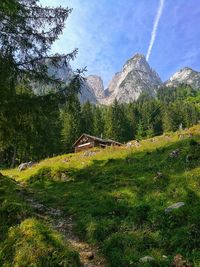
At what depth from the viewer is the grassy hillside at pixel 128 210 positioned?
8.83 m

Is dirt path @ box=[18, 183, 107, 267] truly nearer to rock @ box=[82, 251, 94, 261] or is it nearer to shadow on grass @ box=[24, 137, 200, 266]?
rock @ box=[82, 251, 94, 261]

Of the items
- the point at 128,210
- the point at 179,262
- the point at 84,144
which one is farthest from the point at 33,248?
the point at 84,144

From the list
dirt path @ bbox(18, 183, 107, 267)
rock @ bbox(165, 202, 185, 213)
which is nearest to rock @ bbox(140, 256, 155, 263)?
dirt path @ bbox(18, 183, 107, 267)

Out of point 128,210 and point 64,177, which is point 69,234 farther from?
point 64,177

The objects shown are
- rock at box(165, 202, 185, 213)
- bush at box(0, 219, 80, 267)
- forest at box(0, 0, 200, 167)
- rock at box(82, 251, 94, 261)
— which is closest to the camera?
bush at box(0, 219, 80, 267)

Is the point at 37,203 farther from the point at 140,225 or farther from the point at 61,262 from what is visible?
the point at 61,262

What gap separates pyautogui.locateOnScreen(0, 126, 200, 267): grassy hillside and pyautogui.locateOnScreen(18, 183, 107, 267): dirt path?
240 mm

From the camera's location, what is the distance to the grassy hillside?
29.0ft

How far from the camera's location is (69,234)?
1142 centimetres

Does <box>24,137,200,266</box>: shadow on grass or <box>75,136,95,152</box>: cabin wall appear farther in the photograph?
<box>75,136,95,152</box>: cabin wall

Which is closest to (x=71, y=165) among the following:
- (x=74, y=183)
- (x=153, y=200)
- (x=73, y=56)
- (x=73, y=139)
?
(x=74, y=183)

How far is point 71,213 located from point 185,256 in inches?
235

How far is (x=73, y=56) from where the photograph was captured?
2108 centimetres

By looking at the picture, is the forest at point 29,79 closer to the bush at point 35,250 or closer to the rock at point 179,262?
the bush at point 35,250
